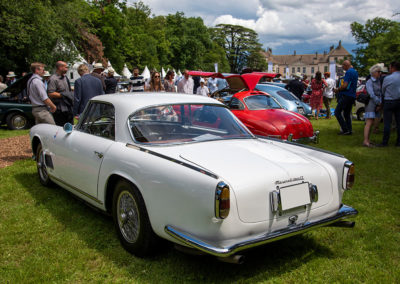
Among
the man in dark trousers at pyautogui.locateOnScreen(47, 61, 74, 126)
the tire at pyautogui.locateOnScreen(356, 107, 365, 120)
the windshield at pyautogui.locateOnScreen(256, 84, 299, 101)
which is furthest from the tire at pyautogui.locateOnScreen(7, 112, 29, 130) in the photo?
the tire at pyautogui.locateOnScreen(356, 107, 365, 120)

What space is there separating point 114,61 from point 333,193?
44297mm

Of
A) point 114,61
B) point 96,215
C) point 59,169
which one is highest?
point 114,61

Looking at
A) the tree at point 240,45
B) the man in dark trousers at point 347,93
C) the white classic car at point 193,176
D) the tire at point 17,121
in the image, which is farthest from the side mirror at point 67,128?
the tree at point 240,45

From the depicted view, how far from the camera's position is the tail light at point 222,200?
7.72ft

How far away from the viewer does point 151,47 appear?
55000 mm

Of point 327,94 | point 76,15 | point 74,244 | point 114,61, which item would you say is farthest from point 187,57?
point 74,244

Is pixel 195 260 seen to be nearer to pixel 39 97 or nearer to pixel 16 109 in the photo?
pixel 39 97

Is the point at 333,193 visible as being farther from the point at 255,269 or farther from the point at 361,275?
the point at 255,269

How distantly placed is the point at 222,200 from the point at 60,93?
18.4 ft

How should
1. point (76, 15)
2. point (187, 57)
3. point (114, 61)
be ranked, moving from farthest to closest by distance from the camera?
point (187, 57)
point (114, 61)
point (76, 15)

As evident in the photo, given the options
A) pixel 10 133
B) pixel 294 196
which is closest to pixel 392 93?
pixel 294 196

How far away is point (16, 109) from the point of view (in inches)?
464

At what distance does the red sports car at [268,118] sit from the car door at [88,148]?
13.5 ft

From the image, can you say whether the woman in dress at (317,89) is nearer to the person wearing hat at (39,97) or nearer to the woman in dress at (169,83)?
the woman in dress at (169,83)
